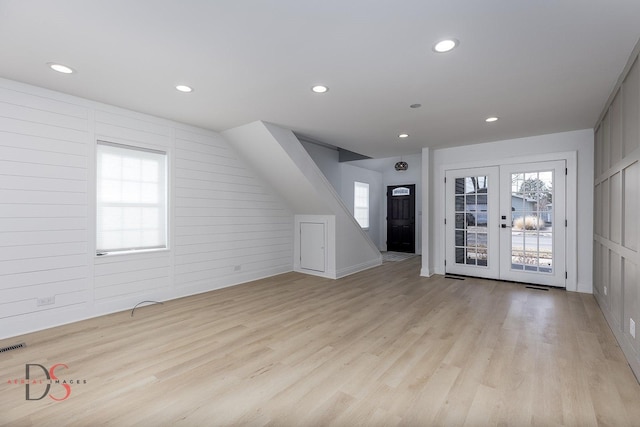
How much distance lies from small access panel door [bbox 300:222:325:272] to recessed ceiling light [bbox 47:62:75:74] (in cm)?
404

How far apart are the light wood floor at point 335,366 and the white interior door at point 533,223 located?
891mm

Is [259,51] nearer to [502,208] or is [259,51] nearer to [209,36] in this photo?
[209,36]

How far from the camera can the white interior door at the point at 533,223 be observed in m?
4.70

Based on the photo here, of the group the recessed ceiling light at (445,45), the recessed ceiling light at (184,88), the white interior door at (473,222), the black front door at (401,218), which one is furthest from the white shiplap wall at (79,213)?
the black front door at (401,218)

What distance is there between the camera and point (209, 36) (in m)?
2.13

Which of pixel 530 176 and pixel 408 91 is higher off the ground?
pixel 408 91

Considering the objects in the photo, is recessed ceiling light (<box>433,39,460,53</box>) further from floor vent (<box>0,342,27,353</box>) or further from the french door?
floor vent (<box>0,342,27,353</box>)

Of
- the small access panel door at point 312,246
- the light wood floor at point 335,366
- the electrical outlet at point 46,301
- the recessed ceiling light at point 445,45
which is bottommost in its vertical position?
the light wood floor at point 335,366

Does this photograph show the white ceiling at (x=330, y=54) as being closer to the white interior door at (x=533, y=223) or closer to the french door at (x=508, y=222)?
the white interior door at (x=533, y=223)

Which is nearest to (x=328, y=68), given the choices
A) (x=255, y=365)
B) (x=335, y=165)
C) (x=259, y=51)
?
(x=259, y=51)

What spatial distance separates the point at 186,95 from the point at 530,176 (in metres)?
5.25

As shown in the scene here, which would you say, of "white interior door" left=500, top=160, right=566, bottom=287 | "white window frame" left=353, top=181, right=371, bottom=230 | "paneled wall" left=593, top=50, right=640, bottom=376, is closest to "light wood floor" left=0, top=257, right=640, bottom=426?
"paneled wall" left=593, top=50, right=640, bottom=376

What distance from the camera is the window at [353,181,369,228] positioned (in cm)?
830

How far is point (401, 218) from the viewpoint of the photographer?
30.1ft
